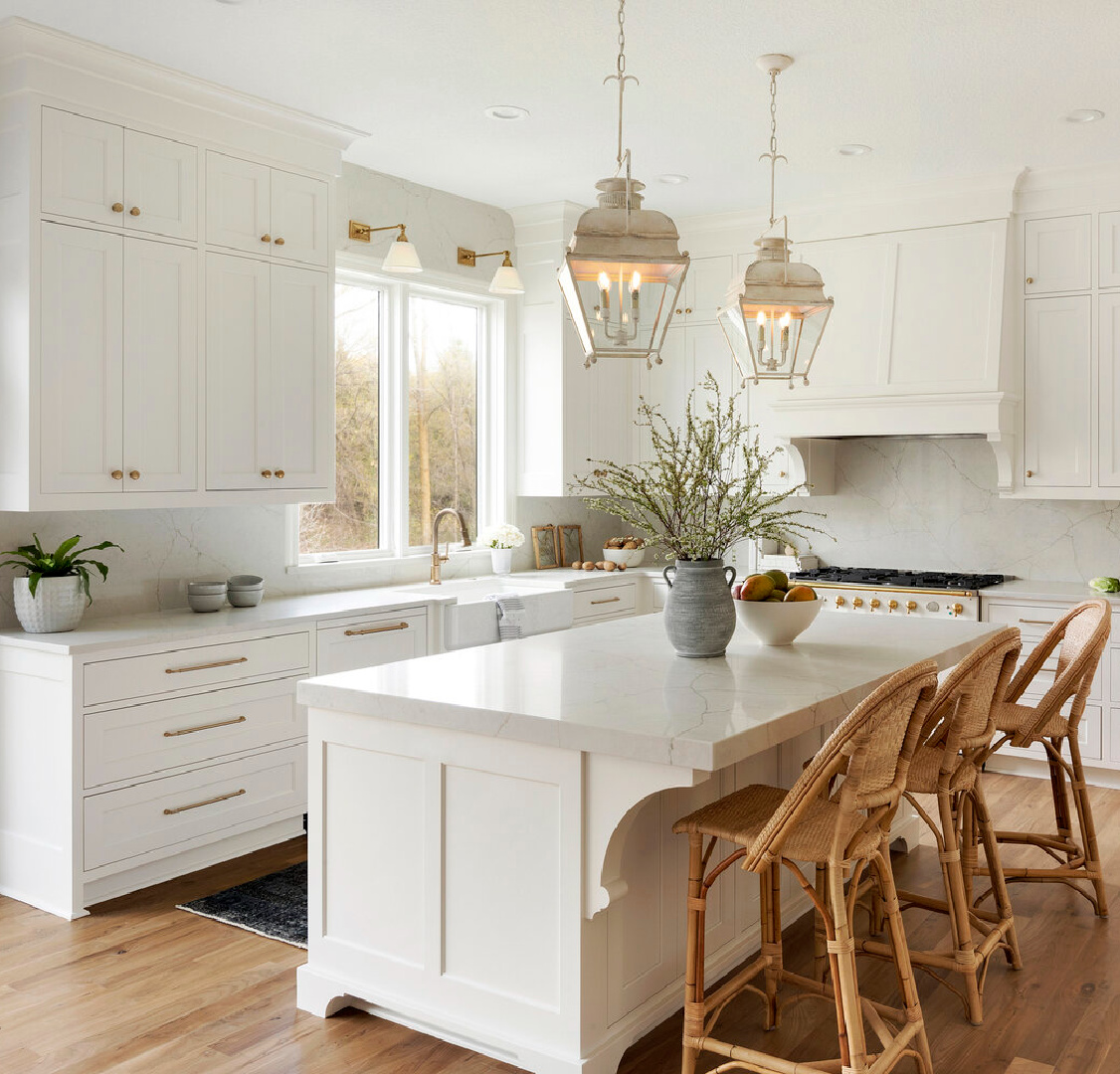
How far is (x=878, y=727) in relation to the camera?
6.92 feet

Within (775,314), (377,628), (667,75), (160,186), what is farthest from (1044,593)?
(160,186)

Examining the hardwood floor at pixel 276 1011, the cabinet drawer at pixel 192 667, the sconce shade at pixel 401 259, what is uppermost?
the sconce shade at pixel 401 259

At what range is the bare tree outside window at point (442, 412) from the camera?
5.45 m

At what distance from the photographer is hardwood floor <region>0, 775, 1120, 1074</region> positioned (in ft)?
8.28

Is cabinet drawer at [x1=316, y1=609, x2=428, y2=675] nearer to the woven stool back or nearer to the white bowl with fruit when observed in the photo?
the white bowl with fruit

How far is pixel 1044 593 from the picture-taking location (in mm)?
4945

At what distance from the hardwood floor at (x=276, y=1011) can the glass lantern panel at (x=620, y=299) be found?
5.56ft

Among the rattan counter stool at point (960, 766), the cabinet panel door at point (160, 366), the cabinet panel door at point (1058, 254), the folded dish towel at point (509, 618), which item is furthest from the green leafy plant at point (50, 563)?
the cabinet panel door at point (1058, 254)

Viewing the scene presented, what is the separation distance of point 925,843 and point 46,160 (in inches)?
155

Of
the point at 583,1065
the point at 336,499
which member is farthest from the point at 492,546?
the point at 583,1065

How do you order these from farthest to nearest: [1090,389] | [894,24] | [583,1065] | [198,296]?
[1090,389] → [198,296] → [894,24] → [583,1065]

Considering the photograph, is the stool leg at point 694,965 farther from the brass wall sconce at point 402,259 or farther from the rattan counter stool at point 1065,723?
the brass wall sconce at point 402,259

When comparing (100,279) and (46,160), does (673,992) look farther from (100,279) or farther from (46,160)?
(46,160)

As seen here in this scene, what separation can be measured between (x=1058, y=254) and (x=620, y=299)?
11.5 ft
